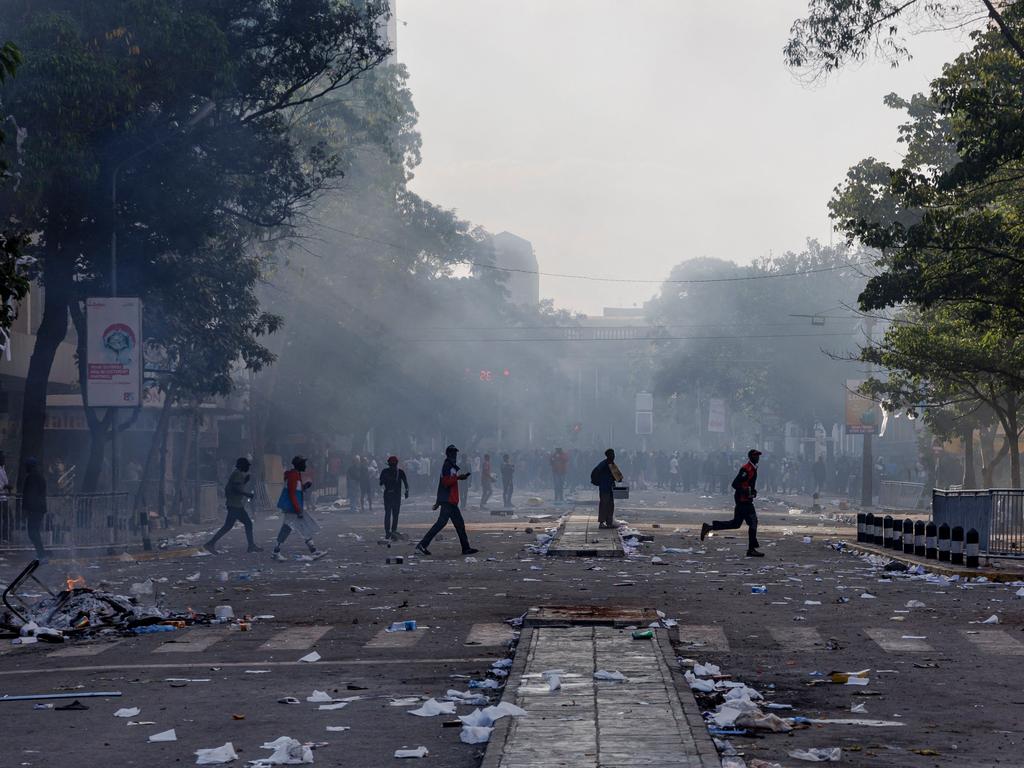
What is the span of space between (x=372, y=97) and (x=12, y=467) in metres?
19.3

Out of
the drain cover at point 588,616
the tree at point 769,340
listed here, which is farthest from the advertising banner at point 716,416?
the drain cover at point 588,616

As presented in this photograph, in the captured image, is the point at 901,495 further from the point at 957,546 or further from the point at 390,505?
the point at 957,546

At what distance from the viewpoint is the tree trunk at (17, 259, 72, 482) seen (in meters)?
32.0

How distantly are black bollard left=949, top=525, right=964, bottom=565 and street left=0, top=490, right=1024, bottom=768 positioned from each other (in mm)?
1257

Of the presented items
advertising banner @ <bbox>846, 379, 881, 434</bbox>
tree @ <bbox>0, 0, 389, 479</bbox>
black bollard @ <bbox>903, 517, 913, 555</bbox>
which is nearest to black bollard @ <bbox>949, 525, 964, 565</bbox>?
black bollard @ <bbox>903, 517, 913, 555</bbox>

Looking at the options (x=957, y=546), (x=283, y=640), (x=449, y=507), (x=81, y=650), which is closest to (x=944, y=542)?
(x=957, y=546)

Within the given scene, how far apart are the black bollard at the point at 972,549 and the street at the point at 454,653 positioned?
1.36 m

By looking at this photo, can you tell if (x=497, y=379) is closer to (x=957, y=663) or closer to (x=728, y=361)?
(x=728, y=361)

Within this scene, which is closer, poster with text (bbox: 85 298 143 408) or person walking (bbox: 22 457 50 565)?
person walking (bbox: 22 457 50 565)

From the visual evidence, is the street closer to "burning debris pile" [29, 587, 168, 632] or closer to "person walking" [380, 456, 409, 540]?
"burning debris pile" [29, 587, 168, 632]

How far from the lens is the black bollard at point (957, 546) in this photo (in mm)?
23656

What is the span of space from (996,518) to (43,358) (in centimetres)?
1882

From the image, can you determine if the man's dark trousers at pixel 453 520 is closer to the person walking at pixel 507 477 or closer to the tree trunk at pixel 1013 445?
the tree trunk at pixel 1013 445

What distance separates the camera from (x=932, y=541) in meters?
25.1
